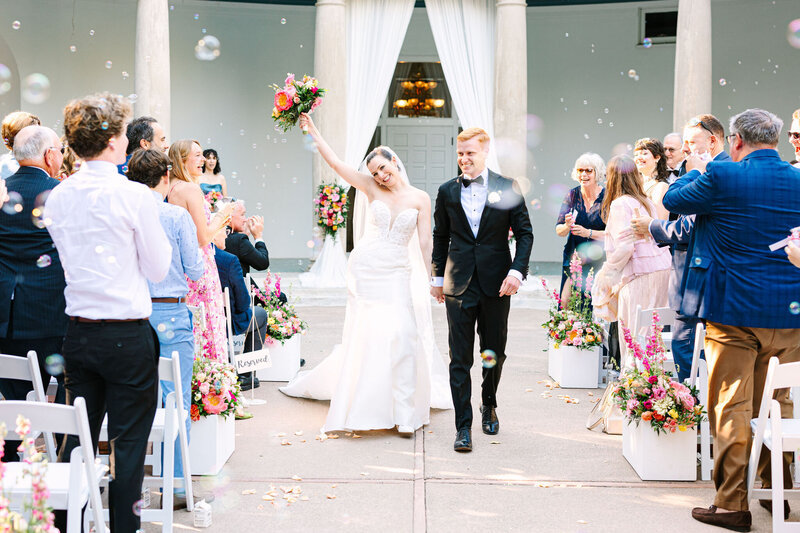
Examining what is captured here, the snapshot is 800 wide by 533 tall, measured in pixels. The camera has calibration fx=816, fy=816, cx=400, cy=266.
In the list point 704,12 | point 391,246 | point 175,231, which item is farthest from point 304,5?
point 175,231

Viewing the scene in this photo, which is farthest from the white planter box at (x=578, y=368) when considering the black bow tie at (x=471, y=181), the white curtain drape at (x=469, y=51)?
the white curtain drape at (x=469, y=51)

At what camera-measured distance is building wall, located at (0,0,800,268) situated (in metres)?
16.2

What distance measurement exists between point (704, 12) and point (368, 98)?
5690mm

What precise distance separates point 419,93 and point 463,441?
43.6ft

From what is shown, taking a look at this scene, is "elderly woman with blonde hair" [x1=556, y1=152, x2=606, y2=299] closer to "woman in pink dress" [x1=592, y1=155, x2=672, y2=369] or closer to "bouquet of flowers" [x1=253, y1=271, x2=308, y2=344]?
"woman in pink dress" [x1=592, y1=155, x2=672, y2=369]

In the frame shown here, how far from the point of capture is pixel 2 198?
3.83 m

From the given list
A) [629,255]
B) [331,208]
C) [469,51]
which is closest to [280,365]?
[629,255]

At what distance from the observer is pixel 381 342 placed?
5902mm

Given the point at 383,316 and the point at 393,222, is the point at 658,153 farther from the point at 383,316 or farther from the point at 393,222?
the point at 383,316

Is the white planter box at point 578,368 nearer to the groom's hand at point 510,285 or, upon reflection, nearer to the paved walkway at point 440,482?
the paved walkway at point 440,482

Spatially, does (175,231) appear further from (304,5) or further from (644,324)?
(304,5)

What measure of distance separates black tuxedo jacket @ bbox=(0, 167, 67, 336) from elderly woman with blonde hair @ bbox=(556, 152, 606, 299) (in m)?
4.77

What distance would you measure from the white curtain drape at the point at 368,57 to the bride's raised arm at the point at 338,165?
8336 millimetres

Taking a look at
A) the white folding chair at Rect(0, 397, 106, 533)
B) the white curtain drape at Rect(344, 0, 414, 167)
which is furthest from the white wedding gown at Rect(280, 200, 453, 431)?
the white curtain drape at Rect(344, 0, 414, 167)
